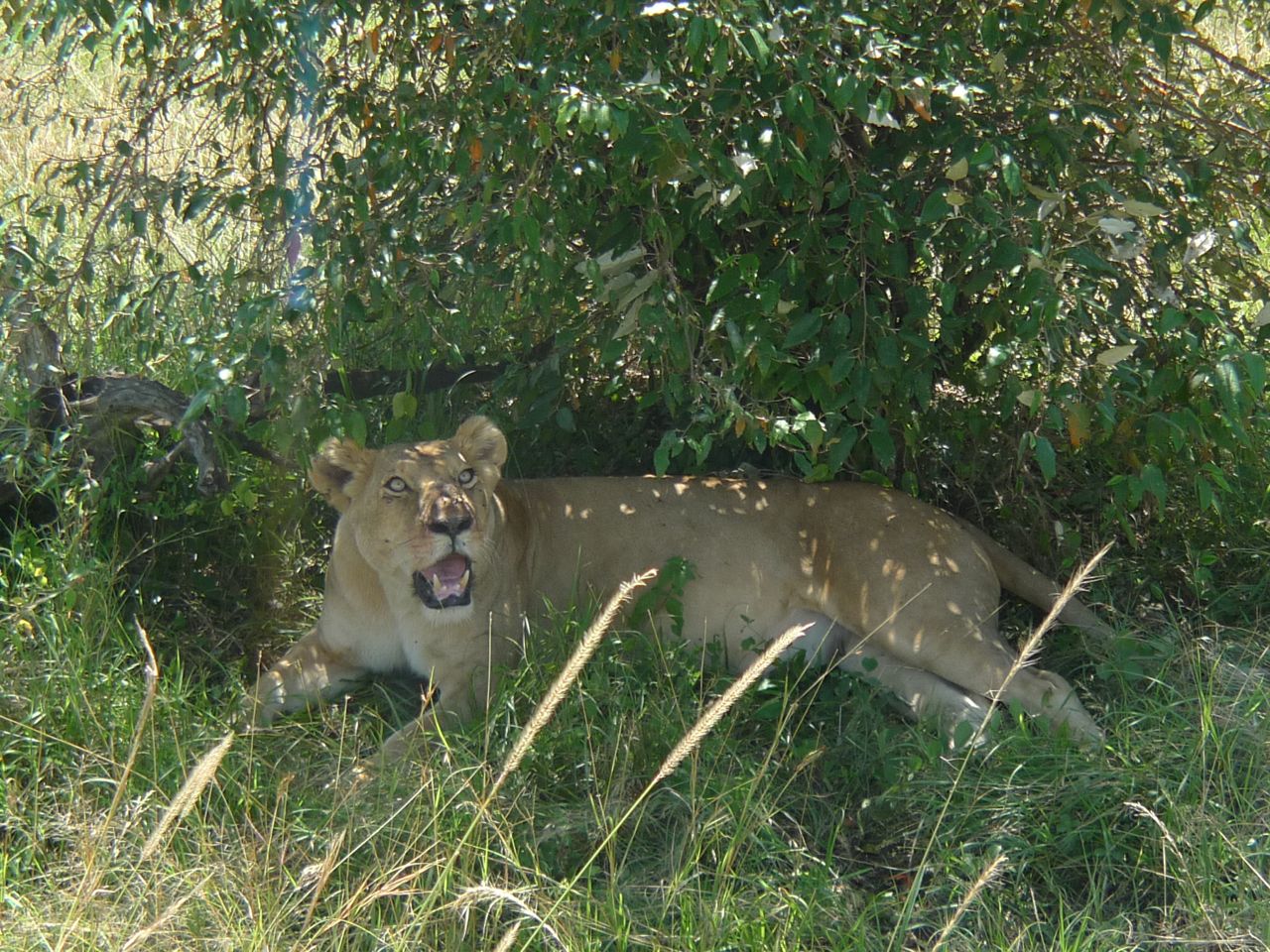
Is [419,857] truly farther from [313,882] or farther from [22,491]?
[22,491]

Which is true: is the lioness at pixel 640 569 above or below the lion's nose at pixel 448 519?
below

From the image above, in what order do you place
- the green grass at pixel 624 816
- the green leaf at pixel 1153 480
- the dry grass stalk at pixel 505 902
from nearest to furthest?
the dry grass stalk at pixel 505 902 → the green grass at pixel 624 816 → the green leaf at pixel 1153 480

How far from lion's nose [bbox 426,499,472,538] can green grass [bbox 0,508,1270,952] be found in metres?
0.41

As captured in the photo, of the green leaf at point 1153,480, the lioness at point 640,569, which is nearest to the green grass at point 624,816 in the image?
the lioness at point 640,569

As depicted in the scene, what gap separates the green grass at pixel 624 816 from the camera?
2.91 meters

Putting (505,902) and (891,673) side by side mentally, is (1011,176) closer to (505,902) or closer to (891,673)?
(891,673)

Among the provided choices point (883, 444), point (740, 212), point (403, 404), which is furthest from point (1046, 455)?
point (403, 404)

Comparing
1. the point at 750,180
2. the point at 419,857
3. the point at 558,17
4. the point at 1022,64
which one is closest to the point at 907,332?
the point at 750,180

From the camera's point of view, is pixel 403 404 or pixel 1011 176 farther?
pixel 403 404

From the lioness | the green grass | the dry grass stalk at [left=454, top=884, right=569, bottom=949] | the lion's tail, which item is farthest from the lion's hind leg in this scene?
the dry grass stalk at [left=454, top=884, right=569, bottom=949]

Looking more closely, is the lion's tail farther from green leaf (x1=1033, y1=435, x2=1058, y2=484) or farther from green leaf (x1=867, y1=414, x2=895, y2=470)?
green leaf (x1=1033, y1=435, x2=1058, y2=484)

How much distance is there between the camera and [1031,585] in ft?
15.0

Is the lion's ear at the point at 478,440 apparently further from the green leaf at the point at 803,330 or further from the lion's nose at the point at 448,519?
the green leaf at the point at 803,330

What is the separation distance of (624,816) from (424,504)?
4.45 feet
